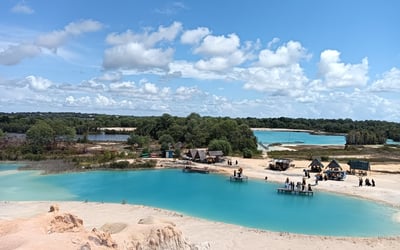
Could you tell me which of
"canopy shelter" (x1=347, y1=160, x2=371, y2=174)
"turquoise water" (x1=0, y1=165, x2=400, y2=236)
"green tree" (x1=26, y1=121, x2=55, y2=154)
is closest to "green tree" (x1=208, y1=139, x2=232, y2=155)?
"turquoise water" (x1=0, y1=165, x2=400, y2=236)

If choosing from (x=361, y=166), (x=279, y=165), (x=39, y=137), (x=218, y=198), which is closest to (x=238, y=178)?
(x=279, y=165)

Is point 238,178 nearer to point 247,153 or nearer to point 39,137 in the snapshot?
point 247,153

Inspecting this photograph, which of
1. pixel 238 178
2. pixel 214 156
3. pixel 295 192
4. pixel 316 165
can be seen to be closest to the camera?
pixel 295 192

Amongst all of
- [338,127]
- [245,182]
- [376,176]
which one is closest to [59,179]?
[245,182]

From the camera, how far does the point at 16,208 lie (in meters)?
33.0

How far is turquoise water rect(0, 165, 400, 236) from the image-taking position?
3120 cm

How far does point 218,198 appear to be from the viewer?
134ft

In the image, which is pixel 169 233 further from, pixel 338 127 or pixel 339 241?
pixel 338 127

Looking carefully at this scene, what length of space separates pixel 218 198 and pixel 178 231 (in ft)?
81.0

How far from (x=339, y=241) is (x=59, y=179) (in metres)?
36.4

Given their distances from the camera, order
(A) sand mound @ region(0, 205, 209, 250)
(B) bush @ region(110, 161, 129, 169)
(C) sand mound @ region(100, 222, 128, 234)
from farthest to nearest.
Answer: (B) bush @ region(110, 161, 129, 169), (C) sand mound @ region(100, 222, 128, 234), (A) sand mound @ region(0, 205, 209, 250)

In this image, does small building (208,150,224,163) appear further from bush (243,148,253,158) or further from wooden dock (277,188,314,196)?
wooden dock (277,188,314,196)

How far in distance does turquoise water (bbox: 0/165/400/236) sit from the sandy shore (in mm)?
2632

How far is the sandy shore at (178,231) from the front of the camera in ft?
37.7
